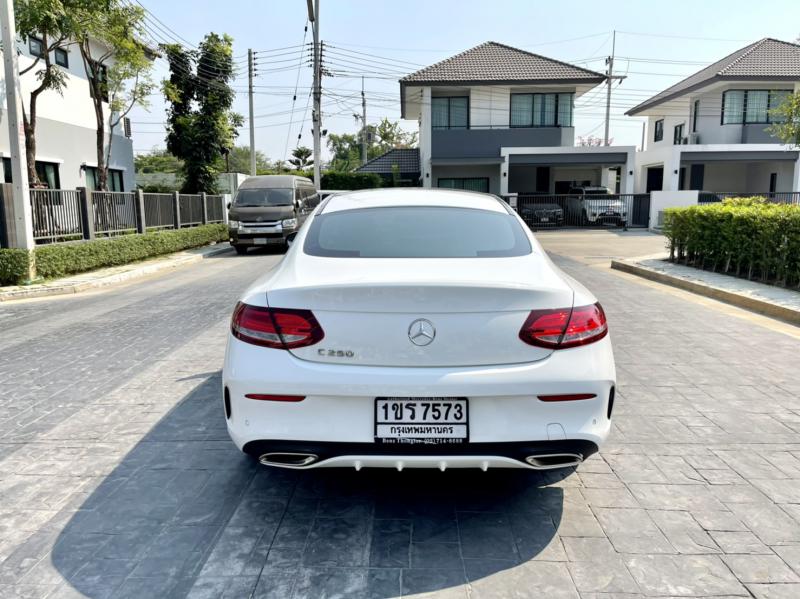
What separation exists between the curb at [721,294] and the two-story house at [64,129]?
15535 mm

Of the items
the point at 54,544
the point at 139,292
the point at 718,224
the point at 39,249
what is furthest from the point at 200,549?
the point at 718,224

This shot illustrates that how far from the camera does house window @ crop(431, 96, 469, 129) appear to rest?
32188mm

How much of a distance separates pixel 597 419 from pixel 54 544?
103 inches

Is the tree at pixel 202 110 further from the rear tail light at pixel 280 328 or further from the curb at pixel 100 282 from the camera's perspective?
the rear tail light at pixel 280 328

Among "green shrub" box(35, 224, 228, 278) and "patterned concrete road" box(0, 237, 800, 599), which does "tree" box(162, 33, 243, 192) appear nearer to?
"green shrub" box(35, 224, 228, 278)

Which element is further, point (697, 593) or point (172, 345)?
point (172, 345)

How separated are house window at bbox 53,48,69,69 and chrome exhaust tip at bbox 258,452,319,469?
2026 centimetres

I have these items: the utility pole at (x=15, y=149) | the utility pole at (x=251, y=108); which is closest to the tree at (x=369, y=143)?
the utility pole at (x=251, y=108)

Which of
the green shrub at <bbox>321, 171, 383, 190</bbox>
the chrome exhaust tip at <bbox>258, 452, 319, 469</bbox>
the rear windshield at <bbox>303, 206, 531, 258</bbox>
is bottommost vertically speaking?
the chrome exhaust tip at <bbox>258, 452, 319, 469</bbox>

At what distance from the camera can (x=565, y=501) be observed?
3.40 metres

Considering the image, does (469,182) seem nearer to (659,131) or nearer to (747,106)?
(747,106)

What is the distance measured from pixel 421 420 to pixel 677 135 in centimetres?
3955

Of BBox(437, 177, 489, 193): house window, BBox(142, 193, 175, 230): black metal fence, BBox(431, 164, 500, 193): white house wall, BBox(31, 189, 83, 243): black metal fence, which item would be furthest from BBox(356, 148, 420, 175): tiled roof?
BBox(31, 189, 83, 243): black metal fence

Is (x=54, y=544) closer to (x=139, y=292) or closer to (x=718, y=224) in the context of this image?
(x=139, y=292)
